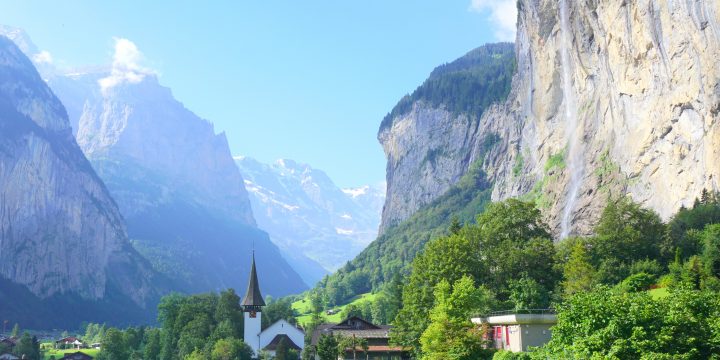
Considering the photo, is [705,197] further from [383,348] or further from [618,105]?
[383,348]

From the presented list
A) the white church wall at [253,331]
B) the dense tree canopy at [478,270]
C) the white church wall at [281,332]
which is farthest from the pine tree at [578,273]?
the white church wall at [253,331]

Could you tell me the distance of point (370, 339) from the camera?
3639 inches

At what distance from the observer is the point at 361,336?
3622 inches

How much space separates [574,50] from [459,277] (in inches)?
2809

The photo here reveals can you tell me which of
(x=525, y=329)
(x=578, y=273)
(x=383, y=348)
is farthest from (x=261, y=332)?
(x=525, y=329)

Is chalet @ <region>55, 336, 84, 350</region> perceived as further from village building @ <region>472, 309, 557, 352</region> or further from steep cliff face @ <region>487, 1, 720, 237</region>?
village building @ <region>472, 309, 557, 352</region>

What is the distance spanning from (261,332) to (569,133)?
64330 millimetres

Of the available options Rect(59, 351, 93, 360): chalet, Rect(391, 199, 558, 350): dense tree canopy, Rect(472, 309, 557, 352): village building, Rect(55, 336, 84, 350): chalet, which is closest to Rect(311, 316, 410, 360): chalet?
Rect(391, 199, 558, 350): dense tree canopy

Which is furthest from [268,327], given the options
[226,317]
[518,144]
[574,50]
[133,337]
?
[518,144]

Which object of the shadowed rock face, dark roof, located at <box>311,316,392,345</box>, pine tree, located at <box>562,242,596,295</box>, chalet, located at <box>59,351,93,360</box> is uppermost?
the shadowed rock face

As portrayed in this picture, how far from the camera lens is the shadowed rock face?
90.8 m

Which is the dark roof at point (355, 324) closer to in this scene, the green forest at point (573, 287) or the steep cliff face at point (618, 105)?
the green forest at point (573, 287)

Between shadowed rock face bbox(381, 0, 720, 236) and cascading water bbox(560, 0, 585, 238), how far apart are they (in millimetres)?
209

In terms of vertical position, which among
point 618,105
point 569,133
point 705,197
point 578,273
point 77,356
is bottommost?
point 77,356
